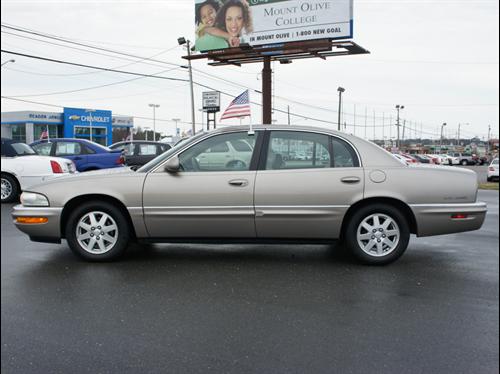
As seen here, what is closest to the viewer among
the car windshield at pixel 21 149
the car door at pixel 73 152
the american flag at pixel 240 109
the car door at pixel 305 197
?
the car door at pixel 305 197

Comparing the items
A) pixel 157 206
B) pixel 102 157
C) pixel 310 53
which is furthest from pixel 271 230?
pixel 310 53

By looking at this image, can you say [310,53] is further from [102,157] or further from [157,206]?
[157,206]

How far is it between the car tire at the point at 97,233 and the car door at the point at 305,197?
140cm

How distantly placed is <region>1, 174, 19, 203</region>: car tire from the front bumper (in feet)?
16.2

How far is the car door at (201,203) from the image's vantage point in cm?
478

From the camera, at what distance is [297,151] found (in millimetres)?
4973

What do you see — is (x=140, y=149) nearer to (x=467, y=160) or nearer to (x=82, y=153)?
(x=82, y=153)

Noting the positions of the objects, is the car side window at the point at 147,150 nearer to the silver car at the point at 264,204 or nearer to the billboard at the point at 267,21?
the billboard at the point at 267,21

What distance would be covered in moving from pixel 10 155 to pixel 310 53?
12.3 meters

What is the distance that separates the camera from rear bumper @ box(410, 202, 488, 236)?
15.8ft

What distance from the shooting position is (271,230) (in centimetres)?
480

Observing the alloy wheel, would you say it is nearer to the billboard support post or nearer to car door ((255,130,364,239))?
car door ((255,130,364,239))

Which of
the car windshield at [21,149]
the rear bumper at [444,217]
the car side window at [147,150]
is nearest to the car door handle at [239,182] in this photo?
the rear bumper at [444,217]

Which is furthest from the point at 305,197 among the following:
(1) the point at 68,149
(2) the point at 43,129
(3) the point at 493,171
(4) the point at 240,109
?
(2) the point at 43,129
